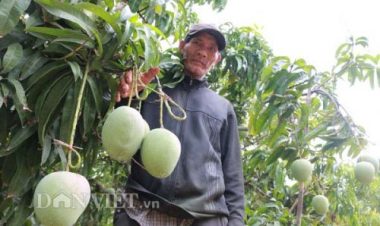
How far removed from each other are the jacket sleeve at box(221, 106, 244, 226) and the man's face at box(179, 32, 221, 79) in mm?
223

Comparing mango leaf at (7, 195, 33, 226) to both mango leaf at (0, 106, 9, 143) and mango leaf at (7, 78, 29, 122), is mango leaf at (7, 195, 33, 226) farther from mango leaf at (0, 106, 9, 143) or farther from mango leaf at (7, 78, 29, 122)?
mango leaf at (7, 78, 29, 122)

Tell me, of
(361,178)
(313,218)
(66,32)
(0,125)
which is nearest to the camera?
(66,32)

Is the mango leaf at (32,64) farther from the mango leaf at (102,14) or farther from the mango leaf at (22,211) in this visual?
the mango leaf at (22,211)

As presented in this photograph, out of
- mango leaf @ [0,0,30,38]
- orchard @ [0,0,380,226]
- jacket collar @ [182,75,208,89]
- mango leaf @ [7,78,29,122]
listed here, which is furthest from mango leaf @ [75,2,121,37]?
jacket collar @ [182,75,208,89]

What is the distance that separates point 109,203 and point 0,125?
108cm

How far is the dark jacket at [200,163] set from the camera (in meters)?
1.59

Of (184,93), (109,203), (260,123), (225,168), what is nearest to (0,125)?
(184,93)

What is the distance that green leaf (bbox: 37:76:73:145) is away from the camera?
4.02ft

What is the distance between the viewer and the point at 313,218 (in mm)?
3352

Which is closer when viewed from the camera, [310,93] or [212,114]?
[212,114]

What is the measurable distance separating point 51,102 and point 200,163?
614 millimetres

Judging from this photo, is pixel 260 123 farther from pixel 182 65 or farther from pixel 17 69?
pixel 17 69

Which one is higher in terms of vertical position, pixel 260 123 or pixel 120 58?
pixel 120 58

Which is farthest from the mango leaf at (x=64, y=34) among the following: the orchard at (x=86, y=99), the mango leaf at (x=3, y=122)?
the mango leaf at (x=3, y=122)
